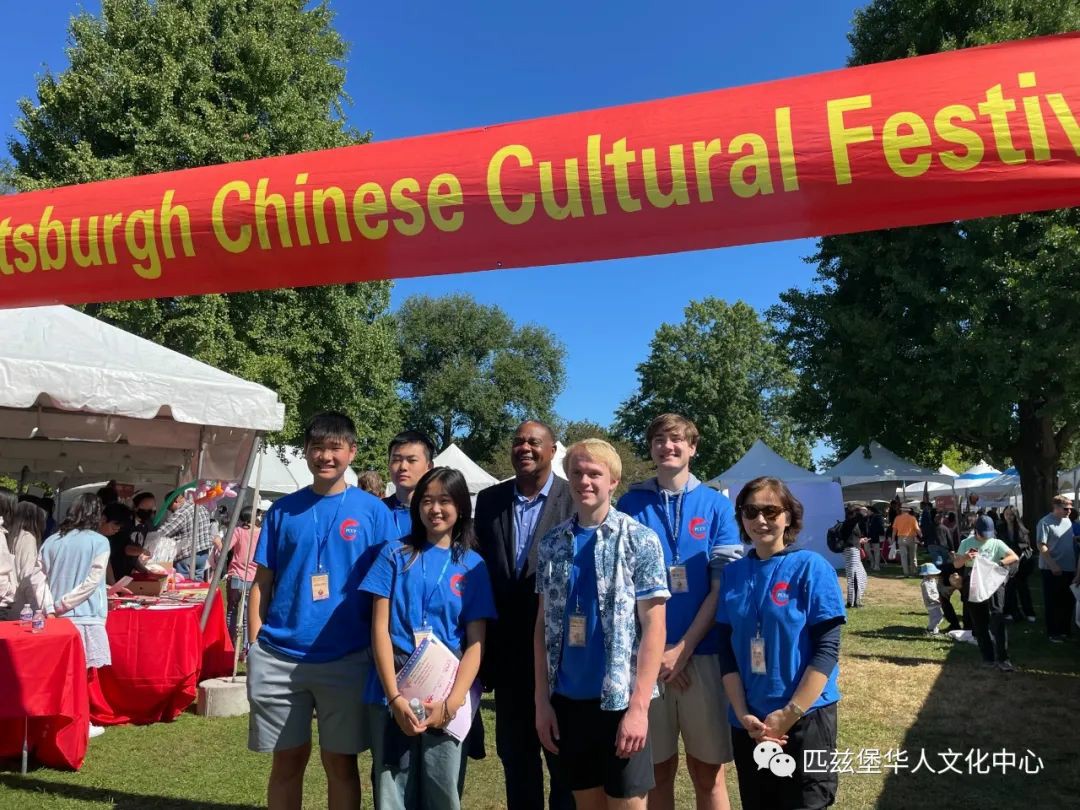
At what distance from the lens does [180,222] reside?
3.64 m

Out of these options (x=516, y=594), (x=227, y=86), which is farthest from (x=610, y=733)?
(x=227, y=86)

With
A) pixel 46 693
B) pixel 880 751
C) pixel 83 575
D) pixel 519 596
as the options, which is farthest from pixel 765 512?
pixel 83 575

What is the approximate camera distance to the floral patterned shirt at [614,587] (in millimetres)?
2631

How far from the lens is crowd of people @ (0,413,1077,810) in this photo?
2.70m

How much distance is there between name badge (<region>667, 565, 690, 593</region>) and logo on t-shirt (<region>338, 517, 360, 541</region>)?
50.7 inches

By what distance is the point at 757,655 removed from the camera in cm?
286

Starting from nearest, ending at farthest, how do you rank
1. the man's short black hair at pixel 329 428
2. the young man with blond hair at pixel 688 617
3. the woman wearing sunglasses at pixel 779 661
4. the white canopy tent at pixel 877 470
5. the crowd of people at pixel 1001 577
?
the woman wearing sunglasses at pixel 779 661, the young man with blond hair at pixel 688 617, the man's short black hair at pixel 329 428, the crowd of people at pixel 1001 577, the white canopy tent at pixel 877 470

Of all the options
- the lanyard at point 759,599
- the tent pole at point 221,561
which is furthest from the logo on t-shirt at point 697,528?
the tent pole at point 221,561

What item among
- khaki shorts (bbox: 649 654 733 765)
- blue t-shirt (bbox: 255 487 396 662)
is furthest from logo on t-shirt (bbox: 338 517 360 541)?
khaki shorts (bbox: 649 654 733 765)

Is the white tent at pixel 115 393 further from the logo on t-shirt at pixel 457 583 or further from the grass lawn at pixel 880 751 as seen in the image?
the logo on t-shirt at pixel 457 583

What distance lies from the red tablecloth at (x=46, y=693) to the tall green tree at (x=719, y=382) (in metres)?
43.8

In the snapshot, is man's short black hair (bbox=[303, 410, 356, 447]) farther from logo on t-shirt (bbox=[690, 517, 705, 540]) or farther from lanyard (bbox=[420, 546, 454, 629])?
logo on t-shirt (bbox=[690, 517, 705, 540])

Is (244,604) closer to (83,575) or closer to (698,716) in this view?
(83,575)

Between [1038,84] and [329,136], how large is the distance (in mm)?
17924
